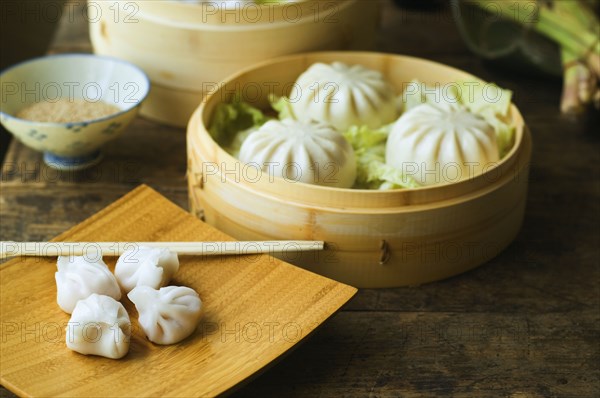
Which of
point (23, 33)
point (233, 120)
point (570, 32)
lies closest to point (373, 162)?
point (233, 120)

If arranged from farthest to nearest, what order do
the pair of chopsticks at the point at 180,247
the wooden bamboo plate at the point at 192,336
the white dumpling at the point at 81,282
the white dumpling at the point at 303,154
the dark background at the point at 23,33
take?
the dark background at the point at 23,33, the white dumpling at the point at 303,154, the pair of chopsticks at the point at 180,247, the white dumpling at the point at 81,282, the wooden bamboo plate at the point at 192,336

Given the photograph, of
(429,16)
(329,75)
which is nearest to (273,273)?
(329,75)

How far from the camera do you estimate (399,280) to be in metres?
1.48

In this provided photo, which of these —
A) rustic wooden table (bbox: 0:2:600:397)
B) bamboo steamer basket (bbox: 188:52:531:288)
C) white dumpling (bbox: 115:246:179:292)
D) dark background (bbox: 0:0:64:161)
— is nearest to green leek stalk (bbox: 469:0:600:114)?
rustic wooden table (bbox: 0:2:600:397)

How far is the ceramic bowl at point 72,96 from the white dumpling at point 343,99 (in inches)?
14.2

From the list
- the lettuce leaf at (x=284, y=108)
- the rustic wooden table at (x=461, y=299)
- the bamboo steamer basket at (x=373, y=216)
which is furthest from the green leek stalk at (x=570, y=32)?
the lettuce leaf at (x=284, y=108)

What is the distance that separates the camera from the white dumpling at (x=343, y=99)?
1.70m

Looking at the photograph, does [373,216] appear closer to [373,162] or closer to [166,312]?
[373,162]

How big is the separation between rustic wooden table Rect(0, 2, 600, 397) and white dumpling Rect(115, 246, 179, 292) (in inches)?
8.9

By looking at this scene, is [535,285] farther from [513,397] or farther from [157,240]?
[157,240]

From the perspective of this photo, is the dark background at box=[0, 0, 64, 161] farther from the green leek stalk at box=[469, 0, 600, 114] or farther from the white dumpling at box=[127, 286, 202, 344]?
the white dumpling at box=[127, 286, 202, 344]

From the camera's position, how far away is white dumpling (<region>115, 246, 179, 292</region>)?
1.30m

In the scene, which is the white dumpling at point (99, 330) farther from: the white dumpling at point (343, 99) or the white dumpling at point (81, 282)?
the white dumpling at point (343, 99)

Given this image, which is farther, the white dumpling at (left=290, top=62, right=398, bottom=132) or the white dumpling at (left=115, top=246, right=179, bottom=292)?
the white dumpling at (left=290, top=62, right=398, bottom=132)
